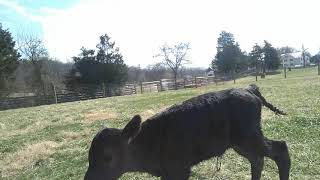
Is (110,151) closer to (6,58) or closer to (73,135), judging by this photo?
(73,135)

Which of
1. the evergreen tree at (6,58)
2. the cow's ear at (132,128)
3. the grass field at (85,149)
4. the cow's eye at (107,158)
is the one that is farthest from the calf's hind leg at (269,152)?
the evergreen tree at (6,58)

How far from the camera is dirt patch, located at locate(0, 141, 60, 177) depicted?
34.6ft

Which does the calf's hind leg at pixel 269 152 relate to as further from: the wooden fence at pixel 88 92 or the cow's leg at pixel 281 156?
the wooden fence at pixel 88 92

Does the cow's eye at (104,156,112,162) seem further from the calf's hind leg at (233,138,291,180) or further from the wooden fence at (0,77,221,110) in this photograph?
the wooden fence at (0,77,221,110)

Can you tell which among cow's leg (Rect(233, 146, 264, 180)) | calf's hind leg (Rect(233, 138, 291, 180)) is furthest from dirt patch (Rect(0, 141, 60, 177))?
calf's hind leg (Rect(233, 138, 291, 180))

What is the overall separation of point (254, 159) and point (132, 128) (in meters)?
2.32

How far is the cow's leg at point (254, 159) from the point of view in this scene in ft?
22.7

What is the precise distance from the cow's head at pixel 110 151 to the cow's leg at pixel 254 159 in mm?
1856

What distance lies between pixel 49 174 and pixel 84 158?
1.00 metres

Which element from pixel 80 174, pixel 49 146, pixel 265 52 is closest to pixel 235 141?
pixel 80 174

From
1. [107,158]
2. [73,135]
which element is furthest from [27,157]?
[107,158]

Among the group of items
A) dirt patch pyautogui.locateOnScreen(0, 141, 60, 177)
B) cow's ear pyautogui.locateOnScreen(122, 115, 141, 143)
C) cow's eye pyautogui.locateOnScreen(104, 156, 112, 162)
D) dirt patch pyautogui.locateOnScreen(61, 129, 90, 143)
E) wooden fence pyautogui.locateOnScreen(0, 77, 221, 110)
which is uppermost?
cow's ear pyautogui.locateOnScreen(122, 115, 141, 143)

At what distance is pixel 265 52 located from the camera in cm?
9756

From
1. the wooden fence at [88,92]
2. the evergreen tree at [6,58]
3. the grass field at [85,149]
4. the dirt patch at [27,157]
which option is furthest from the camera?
the evergreen tree at [6,58]
